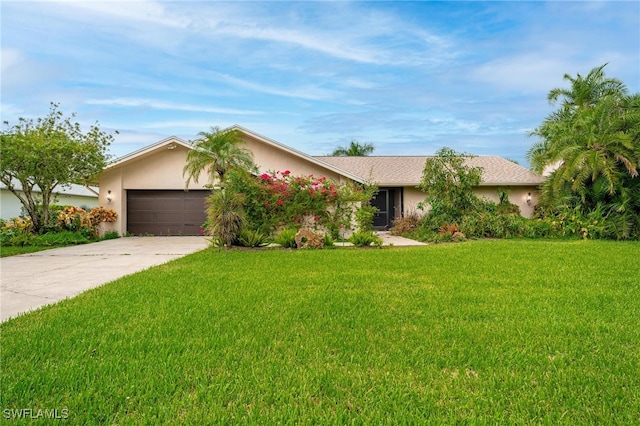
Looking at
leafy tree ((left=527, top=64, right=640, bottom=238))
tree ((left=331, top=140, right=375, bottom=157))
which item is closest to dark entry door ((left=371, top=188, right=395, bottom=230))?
leafy tree ((left=527, top=64, right=640, bottom=238))

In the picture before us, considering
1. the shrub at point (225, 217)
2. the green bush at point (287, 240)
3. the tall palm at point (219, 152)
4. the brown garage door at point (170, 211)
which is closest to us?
the shrub at point (225, 217)

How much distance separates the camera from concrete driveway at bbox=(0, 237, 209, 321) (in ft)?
17.9

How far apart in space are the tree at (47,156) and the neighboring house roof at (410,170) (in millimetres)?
11557

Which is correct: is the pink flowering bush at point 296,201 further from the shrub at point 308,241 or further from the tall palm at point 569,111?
the tall palm at point 569,111

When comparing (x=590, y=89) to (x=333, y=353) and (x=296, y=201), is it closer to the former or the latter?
(x=296, y=201)

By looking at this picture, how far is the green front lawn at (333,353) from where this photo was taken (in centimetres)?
245

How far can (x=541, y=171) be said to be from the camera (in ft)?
55.3

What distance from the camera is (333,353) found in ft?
10.9

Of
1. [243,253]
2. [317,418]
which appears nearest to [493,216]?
[243,253]

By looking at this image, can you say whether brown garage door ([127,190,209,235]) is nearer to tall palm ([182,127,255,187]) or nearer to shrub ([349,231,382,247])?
tall palm ([182,127,255,187])

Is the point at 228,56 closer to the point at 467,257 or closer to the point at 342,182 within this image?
the point at 342,182

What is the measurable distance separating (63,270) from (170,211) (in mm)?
8902

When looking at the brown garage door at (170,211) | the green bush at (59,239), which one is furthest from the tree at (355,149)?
the green bush at (59,239)

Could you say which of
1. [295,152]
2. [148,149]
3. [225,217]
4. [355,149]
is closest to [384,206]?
[295,152]
